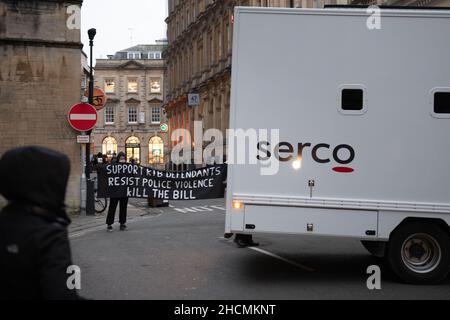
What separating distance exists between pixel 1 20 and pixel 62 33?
1682mm

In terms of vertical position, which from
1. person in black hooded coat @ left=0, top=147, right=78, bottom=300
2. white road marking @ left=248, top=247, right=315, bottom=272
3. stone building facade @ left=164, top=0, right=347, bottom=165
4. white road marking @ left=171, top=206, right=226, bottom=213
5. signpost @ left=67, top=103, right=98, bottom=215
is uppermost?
stone building facade @ left=164, top=0, right=347, bottom=165

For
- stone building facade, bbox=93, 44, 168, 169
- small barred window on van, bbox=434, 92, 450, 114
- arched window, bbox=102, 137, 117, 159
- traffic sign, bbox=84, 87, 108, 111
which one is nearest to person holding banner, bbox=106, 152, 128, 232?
traffic sign, bbox=84, 87, 108, 111

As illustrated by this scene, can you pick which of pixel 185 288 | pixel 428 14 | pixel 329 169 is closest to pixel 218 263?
pixel 185 288

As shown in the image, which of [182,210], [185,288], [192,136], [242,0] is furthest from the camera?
[192,136]

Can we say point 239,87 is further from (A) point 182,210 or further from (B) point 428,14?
(A) point 182,210

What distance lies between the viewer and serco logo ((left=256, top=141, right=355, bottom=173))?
7820 mm

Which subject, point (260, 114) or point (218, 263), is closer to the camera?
point (260, 114)

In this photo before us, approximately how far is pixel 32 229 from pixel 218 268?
654 centimetres

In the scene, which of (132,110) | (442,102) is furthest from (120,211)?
(132,110)

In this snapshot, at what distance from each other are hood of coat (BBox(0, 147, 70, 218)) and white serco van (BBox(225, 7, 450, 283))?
5145mm

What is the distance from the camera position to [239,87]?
25.9 feet

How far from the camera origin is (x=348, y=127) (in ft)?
25.8

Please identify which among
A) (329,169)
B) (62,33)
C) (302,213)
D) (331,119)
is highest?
(62,33)

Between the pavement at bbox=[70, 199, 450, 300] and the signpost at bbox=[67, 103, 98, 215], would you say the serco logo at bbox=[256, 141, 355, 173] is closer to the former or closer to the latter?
the pavement at bbox=[70, 199, 450, 300]
